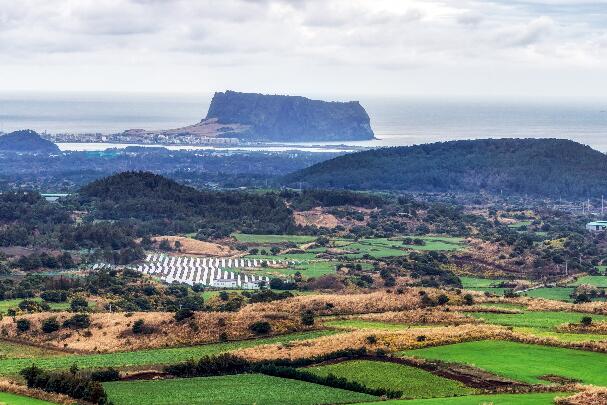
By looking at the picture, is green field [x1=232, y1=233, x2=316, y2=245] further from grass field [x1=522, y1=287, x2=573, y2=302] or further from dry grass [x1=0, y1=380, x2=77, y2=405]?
dry grass [x1=0, y1=380, x2=77, y2=405]

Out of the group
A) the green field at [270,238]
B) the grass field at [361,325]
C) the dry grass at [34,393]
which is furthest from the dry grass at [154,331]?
the green field at [270,238]

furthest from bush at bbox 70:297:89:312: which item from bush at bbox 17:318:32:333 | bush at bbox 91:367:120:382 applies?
bush at bbox 91:367:120:382

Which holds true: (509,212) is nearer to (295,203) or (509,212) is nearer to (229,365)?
(295,203)

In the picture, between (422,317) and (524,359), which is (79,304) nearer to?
(422,317)

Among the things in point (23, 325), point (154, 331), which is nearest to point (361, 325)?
point (154, 331)

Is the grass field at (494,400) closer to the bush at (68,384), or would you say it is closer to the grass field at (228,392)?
the grass field at (228,392)

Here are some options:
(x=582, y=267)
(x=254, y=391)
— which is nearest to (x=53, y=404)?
(x=254, y=391)
